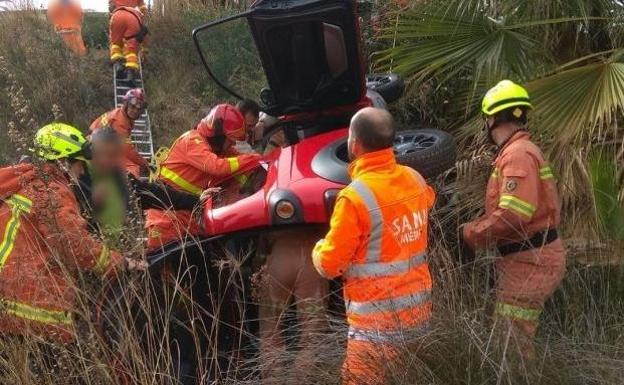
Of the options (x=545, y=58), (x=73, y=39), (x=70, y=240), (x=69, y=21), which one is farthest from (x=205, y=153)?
(x=69, y=21)

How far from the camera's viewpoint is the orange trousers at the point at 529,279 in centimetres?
375

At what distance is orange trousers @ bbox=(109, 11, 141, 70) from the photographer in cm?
1156

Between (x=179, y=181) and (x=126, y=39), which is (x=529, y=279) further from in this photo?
(x=126, y=39)

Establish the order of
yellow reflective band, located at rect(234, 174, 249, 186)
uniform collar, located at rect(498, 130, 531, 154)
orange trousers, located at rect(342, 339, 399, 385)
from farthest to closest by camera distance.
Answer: yellow reflective band, located at rect(234, 174, 249, 186), uniform collar, located at rect(498, 130, 531, 154), orange trousers, located at rect(342, 339, 399, 385)

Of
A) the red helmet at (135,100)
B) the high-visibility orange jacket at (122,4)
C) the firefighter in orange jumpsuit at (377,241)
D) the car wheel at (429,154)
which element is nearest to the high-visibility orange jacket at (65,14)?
the high-visibility orange jacket at (122,4)

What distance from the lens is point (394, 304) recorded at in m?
3.25

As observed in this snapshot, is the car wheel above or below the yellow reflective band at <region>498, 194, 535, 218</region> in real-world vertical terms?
above

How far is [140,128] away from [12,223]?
7306mm

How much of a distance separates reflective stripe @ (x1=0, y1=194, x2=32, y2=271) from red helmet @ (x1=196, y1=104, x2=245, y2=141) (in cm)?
203

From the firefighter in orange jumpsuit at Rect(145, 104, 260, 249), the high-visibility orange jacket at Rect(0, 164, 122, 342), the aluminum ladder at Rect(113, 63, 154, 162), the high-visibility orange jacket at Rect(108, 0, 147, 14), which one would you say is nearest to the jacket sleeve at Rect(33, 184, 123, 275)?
the high-visibility orange jacket at Rect(0, 164, 122, 342)

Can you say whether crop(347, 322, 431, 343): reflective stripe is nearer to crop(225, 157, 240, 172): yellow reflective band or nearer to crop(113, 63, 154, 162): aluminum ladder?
crop(225, 157, 240, 172): yellow reflective band

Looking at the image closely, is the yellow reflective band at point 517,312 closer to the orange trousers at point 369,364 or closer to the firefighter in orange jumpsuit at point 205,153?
the orange trousers at point 369,364

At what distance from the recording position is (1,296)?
3.31m

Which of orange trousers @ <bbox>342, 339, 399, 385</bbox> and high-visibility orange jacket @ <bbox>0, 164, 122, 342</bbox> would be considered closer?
orange trousers @ <bbox>342, 339, 399, 385</bbox>
